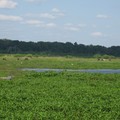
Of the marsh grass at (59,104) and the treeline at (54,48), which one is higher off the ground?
the treeline at (54,48)

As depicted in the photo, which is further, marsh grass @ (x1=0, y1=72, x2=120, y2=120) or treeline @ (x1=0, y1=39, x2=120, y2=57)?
treeline @ (x1=0, y1=39, x2=120, y2=57)

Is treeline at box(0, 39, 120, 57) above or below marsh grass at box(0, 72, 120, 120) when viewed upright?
above

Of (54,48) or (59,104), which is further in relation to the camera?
(54,48)

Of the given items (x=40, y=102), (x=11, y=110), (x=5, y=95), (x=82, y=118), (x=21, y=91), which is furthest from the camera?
(x=21, y=91)

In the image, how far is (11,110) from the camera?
2284 cm

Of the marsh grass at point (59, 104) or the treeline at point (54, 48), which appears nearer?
the marsh grass at point (59, 104)

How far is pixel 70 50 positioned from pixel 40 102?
5241 inches

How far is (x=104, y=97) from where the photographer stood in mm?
27797

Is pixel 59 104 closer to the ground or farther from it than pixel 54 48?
closer to the ground

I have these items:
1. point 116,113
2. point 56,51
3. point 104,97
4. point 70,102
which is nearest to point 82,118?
point 116,113

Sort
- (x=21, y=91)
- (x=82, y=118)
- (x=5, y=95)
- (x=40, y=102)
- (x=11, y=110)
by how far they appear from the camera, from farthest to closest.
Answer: (x=21, y=91) < (x=5, y=95) < (x=40, y=102) < (x=11, y=110) < (x=82, y=118)

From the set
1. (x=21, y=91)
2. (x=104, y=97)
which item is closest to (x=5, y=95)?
(x=21, y=91)

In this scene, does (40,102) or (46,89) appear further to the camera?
(46,89)

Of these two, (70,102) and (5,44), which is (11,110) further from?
(5,44)
